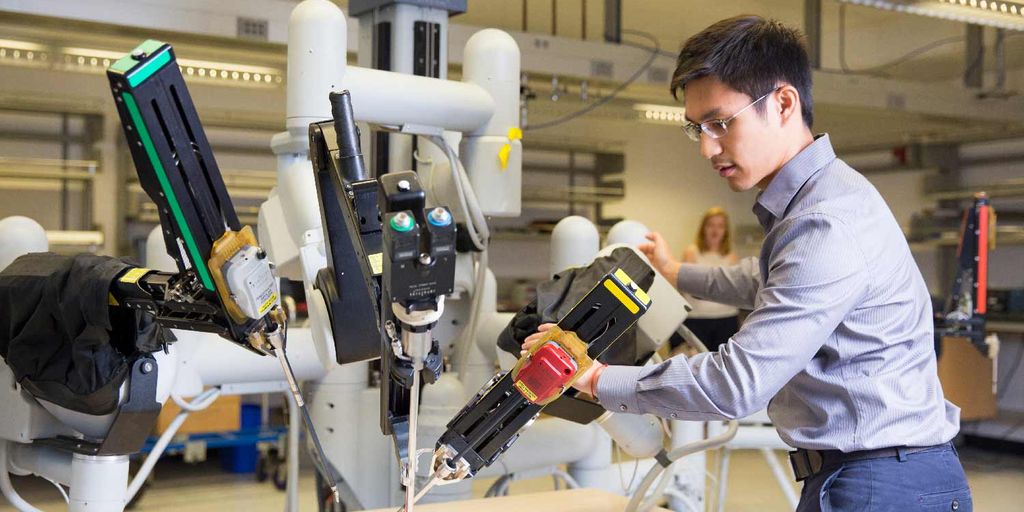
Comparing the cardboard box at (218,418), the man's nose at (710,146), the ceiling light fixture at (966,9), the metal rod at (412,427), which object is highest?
the ceiling light fixture at (966,9)

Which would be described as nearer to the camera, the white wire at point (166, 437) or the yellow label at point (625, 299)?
the yellow label at point (625, 299)

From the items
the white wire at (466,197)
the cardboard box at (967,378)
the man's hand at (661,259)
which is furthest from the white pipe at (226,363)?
the cardboard box at (967,378)

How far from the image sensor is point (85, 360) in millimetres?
1616

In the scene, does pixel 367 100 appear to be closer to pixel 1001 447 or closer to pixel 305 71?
pixel 305 71

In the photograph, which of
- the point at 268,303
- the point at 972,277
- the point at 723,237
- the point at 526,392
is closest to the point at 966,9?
the point at 972,277

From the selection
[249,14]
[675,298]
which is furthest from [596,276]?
[249,14]

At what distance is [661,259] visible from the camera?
206 centimetres

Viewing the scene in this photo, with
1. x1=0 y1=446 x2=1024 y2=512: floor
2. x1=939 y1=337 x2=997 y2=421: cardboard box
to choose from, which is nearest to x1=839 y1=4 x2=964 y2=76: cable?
x1=939 y1=337 x2=997 y2=421: cardboard box

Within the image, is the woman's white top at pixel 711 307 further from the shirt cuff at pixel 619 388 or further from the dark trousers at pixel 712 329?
the shirt cuff at pixel 619 388

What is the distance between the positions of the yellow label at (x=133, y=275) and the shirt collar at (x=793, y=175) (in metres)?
0.91

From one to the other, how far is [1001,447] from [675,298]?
5.38 metres

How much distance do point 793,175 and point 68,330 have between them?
3.73 feet

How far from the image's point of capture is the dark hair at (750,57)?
1.36m

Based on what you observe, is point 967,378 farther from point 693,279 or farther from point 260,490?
point 693,279
